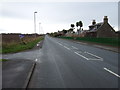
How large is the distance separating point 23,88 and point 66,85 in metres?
1.69

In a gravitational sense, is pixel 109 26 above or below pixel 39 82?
above

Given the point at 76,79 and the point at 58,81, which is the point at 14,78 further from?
the point at 76,79

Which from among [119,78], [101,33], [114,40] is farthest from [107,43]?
[101,33]

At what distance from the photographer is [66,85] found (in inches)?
265

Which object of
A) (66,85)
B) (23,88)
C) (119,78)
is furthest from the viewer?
(119,78)

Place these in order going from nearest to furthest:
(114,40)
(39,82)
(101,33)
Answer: (39,82) < (114,40) < (101,33)

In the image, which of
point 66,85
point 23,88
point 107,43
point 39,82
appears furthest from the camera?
point 107,43

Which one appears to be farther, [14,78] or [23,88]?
[14,78]

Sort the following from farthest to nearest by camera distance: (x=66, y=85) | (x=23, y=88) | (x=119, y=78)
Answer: (x=119, y=78)
(x=66, y=85)
(x=23, y=88)

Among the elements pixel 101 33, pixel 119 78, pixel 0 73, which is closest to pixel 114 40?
pixel 119 78

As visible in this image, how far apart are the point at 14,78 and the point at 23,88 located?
155 cm

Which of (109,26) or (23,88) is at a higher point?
(109,26)

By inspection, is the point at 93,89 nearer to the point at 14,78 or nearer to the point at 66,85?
the point at 66,85

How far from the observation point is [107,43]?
3027cm
